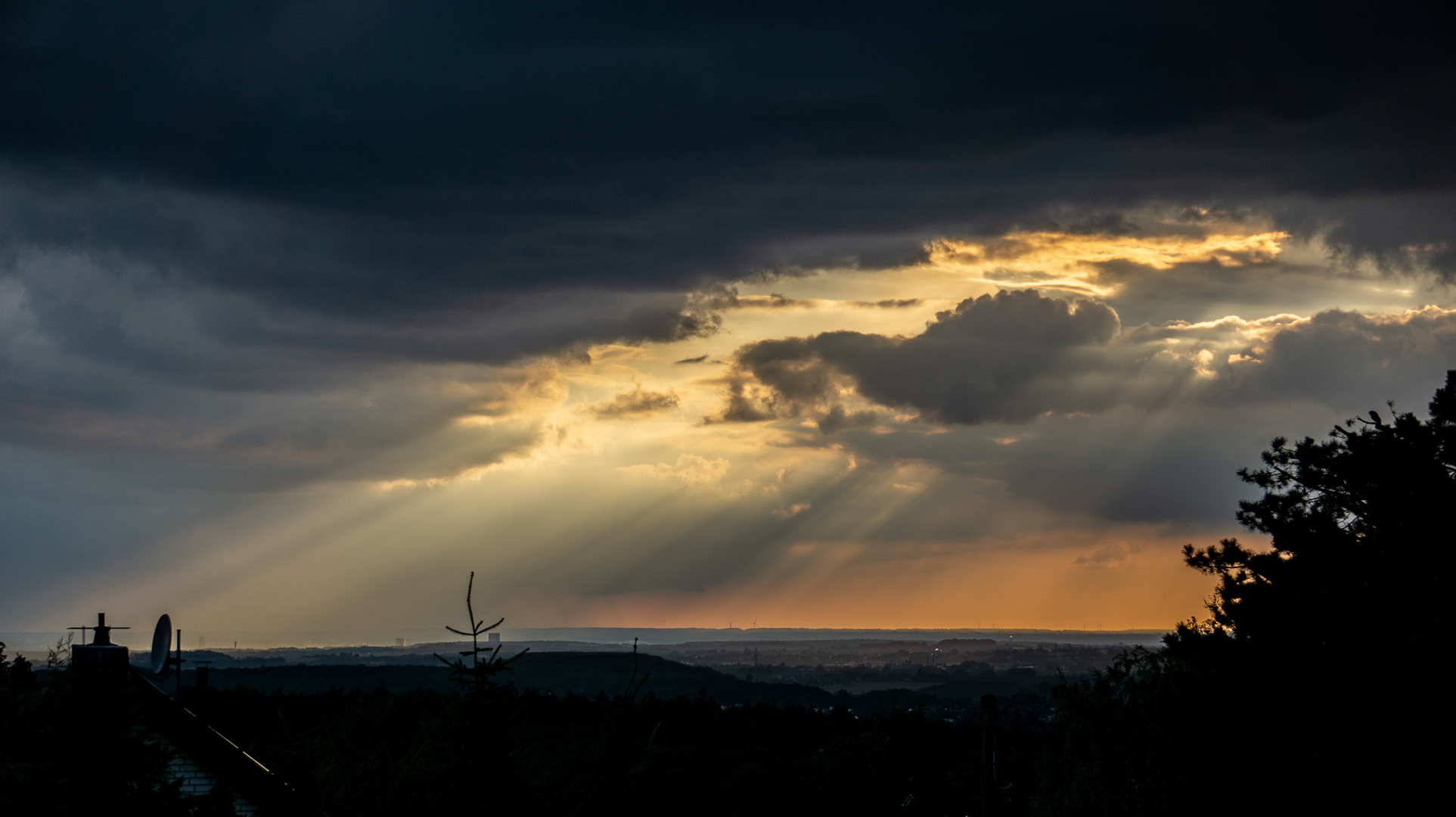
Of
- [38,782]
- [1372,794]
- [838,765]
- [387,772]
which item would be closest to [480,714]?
[387,772]

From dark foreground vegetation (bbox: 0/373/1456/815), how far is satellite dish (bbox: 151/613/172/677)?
2.72 meters

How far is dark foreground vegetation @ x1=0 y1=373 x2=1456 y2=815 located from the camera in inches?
757

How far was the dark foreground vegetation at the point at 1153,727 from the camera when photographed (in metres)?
19.2

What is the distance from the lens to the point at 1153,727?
52.5m

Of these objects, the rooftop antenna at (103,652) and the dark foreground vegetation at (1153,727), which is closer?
the dark foreground vegetation at (1153,727)

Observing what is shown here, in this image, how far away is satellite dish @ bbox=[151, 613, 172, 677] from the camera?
36531 millimetres

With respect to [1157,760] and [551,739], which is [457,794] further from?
[551,739]

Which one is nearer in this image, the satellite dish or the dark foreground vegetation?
the dark foreground vegetation

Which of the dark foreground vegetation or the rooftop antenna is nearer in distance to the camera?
the dark foreground vegetation

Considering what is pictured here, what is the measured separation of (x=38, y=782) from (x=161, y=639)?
20.6 metres

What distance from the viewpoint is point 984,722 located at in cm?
2914

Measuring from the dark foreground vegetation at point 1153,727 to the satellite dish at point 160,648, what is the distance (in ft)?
8.93

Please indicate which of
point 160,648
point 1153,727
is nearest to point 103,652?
point 160,648

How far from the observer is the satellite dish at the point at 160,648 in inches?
1438
